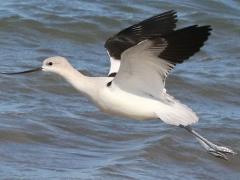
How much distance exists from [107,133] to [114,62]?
161 centimetres

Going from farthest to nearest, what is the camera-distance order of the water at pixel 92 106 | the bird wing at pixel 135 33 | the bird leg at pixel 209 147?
the water at pixel 92 106
the bird leg at pixel 209 147
the bird wing at pixel 135 33

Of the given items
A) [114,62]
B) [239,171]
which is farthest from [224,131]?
[114,62]

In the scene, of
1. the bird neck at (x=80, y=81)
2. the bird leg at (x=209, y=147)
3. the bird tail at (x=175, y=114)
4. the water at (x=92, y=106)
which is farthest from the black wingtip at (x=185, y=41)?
the water at (x=92, y=106)

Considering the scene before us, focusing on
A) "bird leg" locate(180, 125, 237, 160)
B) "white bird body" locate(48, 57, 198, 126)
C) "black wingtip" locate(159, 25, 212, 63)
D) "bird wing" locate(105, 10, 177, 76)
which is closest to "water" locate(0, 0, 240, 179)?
"bird leg" locate(180, 125, 237, 160)

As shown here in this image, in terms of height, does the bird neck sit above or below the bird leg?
above

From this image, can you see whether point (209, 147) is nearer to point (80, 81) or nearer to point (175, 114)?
point (175, 114)

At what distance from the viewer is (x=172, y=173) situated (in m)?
8.30

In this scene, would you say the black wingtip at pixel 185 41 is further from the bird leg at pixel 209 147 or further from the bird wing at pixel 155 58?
the bird leg at pixel 209 147

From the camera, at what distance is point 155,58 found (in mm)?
7199

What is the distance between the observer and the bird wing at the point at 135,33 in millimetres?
7664

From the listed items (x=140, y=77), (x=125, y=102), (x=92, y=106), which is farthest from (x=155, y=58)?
(x=92, y=106)

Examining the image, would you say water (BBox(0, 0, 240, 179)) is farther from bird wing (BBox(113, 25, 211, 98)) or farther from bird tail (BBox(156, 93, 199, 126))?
bird wing (BBox(113, 25, 211, 98))

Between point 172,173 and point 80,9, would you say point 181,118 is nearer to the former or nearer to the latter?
point 172,173

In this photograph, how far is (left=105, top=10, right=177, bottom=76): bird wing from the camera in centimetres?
Answer: 766
